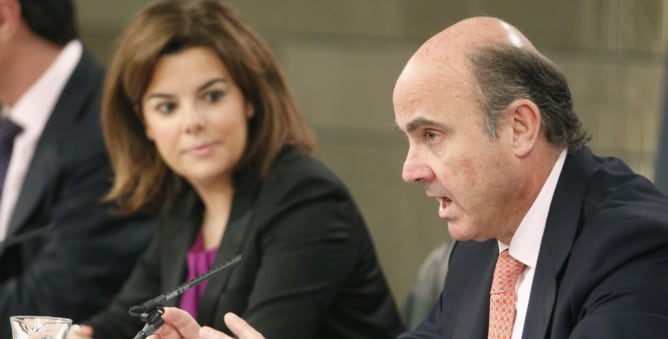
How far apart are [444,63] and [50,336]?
80 centimetres

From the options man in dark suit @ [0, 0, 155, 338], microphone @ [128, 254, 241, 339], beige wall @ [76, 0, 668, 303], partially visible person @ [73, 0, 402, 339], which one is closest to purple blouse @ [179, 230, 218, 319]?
partially visible person @ [73, 0, 402, 339]

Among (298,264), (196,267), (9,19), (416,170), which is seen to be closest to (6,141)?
(9,19)

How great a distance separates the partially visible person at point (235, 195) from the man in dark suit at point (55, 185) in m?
0.26

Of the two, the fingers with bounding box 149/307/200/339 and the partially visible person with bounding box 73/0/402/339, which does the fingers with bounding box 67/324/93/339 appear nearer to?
the partially visible person with bounding box 73/0/402/339

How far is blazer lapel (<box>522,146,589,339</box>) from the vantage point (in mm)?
2143

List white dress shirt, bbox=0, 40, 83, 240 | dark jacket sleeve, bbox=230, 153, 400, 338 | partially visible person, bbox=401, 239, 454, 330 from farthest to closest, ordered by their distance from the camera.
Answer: white dress shirt, bbox=0, 40, 83, 240
partially visible person, bbox=401, 239, 454, 330
dark jacket sleeve, bbox=230, 153, 400, 338

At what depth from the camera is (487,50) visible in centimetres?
220

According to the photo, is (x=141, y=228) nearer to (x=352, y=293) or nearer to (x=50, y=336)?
(x=352, y=293)

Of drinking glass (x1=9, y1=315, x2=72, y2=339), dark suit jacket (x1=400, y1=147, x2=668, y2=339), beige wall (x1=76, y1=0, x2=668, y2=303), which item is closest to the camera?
dark suit jacket (x1=400, y1=147, x2=668, y2=339)

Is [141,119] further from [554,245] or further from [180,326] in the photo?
[554,245]

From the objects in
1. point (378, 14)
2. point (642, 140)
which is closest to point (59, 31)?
point (378, 14)

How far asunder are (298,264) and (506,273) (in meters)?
0.87

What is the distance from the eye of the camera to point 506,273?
2287mm

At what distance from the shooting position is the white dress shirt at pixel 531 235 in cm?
223
